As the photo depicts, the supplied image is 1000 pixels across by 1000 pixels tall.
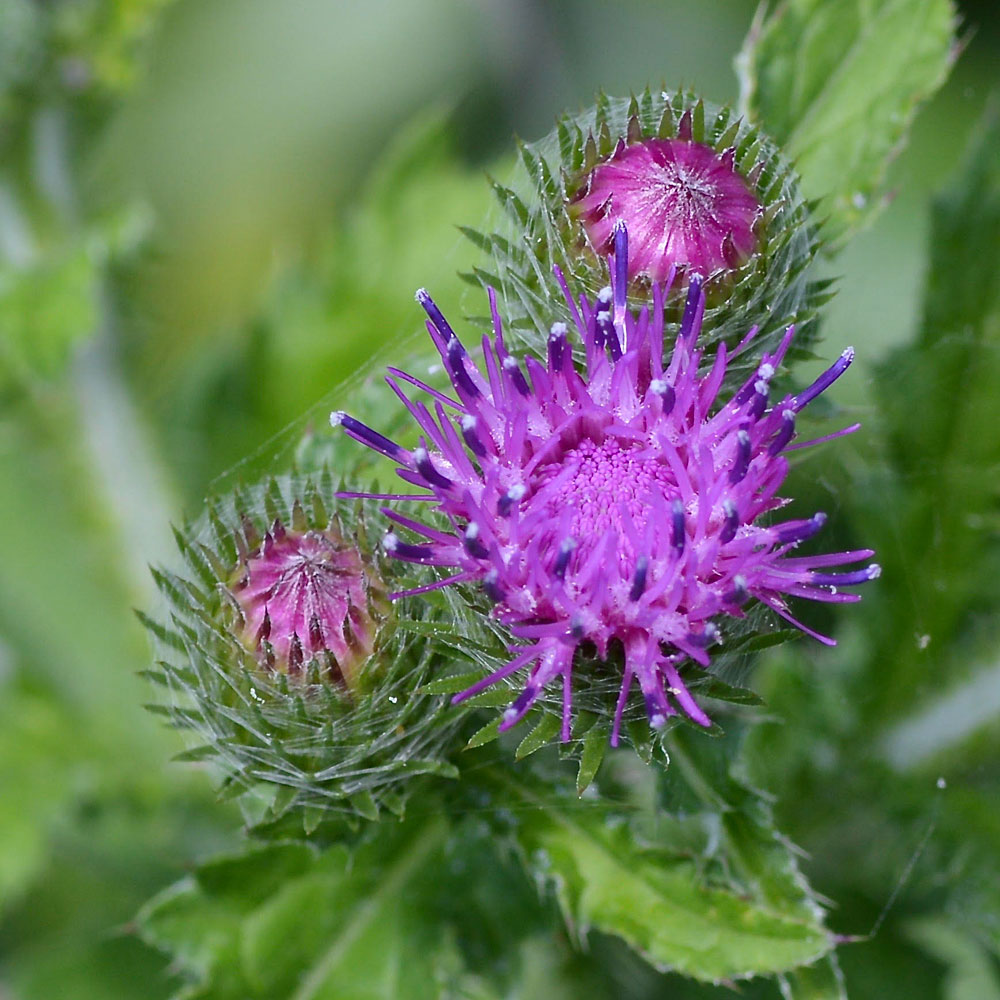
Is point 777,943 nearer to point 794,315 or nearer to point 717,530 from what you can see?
point 717,530

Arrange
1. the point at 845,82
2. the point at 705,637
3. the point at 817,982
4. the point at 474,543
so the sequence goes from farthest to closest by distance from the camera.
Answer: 1. the point at 845,82
2. the point at 817,982
3. the point at 474,543
4. the point at 705,637

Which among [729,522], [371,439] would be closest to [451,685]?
[371,439]

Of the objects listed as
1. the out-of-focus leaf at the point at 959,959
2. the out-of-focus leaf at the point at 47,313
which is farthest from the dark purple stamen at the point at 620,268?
the out-of-focus leaf at the point at 959,959

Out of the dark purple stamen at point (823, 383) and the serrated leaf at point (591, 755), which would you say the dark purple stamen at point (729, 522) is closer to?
the dark purple stamen at point (823, 383)

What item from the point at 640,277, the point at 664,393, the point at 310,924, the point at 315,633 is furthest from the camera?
the point at 310,924

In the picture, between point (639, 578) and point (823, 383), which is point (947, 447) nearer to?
point (823, 383)

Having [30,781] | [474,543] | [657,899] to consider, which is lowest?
[657,899]
